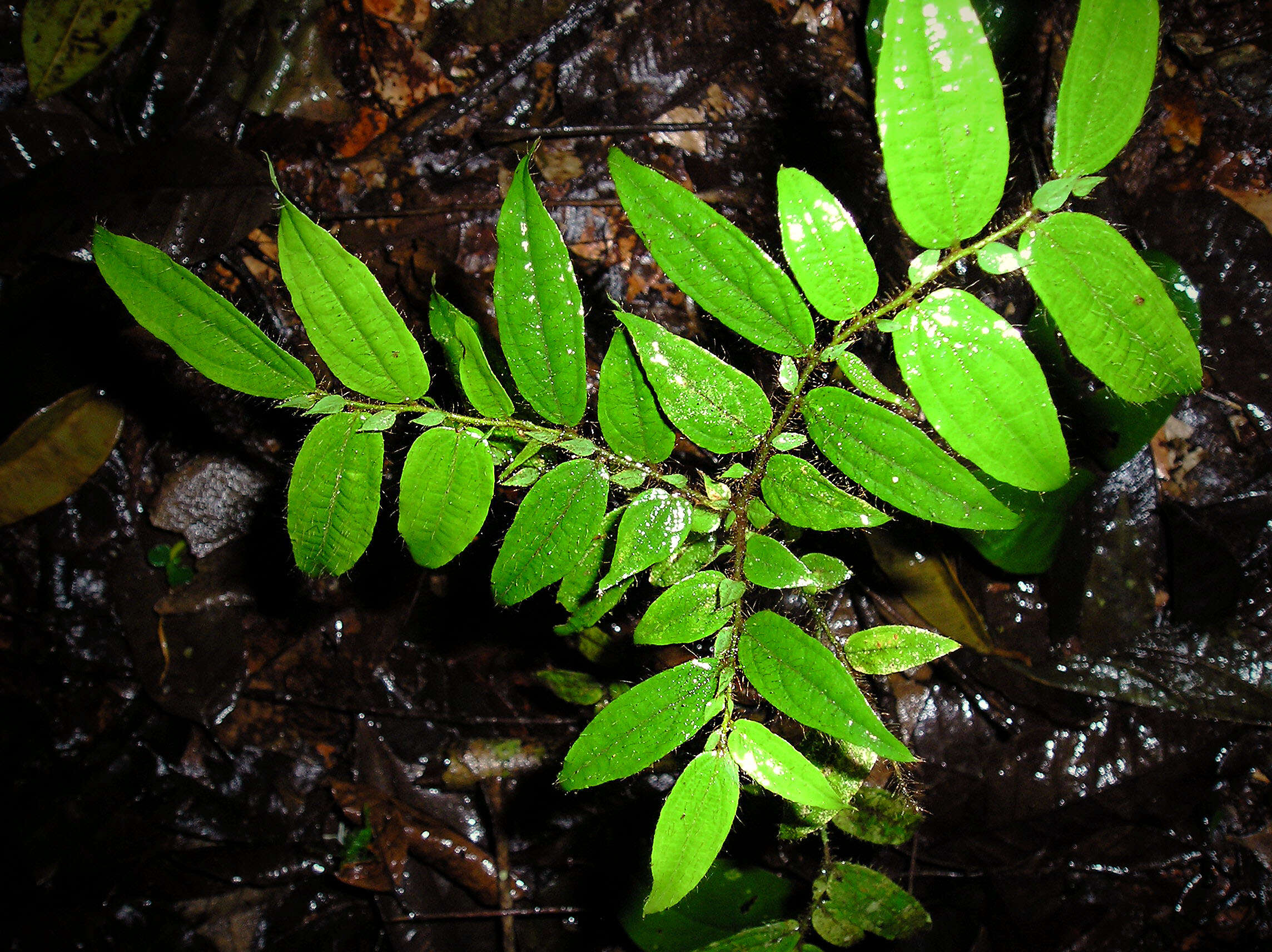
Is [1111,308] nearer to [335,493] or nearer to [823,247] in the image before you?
[823,247]

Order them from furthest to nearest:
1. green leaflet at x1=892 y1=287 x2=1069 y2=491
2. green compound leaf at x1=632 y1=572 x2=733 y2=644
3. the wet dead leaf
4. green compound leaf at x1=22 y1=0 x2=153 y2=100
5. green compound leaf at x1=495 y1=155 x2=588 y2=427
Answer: green compound leaf at x1=22 y1=0 x2=153 y2=100 → the wet dead leaf → green compound leaf at x1=632 y1=572 x2=733 y2=644 → green compound leaf at x1=495 y1=155 x2=588 y2=427 → green leaflet at x1=892 y1=287 x2=1069 y2=491

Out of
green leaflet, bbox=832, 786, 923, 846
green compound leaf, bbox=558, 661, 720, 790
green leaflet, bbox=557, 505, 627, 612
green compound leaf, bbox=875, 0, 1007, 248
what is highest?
green compound leaf, bbox=875, 0, 1007, 248

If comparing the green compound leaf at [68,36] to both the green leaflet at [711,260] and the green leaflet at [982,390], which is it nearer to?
the green leaflet at [711,260]

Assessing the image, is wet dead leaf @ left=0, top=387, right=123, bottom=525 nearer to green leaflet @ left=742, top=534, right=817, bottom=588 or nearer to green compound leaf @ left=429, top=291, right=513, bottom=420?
green compound leaf @ left=429, top=291, right=513, bottom=420

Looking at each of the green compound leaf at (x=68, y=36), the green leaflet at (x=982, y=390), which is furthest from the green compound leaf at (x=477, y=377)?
the green compound leaf at (x=68, y=36)

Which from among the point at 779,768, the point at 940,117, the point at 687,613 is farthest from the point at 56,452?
the point at 940,117

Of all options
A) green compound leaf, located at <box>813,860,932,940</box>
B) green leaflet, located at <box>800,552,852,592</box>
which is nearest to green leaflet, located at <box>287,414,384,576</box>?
green leaflet, located at <box>800,552,852,592</box>

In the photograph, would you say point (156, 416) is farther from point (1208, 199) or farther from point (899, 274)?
point (1208, 199)
